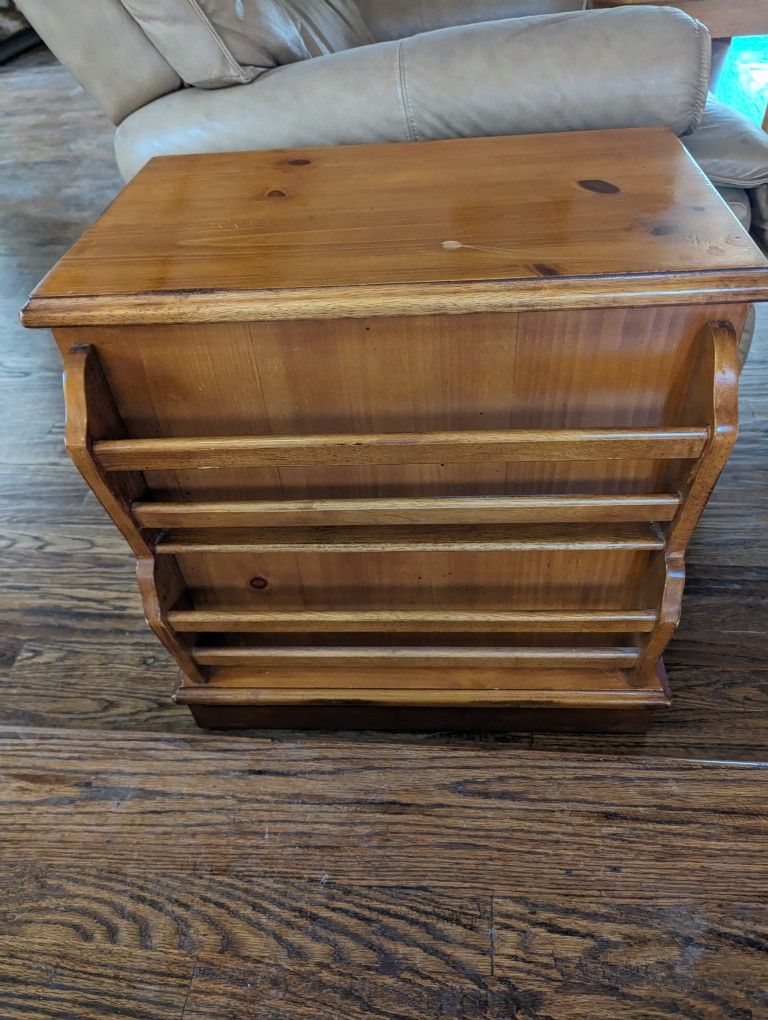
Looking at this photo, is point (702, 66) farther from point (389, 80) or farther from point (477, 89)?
point (389, 80)

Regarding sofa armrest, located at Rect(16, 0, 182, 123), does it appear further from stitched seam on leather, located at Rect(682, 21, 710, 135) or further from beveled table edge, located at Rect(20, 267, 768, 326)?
stitched seam on leather, located at Rect(682, 21, 710, 135)

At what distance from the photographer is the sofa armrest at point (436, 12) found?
1749 millimetres

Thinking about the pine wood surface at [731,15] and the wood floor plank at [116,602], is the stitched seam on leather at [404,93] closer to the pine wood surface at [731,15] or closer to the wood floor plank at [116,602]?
the wood floor plank at [116,602]

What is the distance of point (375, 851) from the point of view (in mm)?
1045

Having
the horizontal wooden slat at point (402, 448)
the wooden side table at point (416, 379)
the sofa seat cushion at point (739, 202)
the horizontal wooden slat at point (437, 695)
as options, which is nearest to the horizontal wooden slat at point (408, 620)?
the wooden side table at point (416, 379)

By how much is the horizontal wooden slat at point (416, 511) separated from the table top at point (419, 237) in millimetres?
227

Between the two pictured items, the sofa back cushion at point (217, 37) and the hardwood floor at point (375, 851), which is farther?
the sofa back cushion at point (217, 37)

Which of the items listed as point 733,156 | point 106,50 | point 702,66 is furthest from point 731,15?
point 106,50

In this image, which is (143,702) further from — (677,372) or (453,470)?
(677,372)

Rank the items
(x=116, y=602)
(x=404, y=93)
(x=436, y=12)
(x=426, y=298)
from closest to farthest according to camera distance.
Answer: (x=426, y=298), (x=404, y=93), (x=116, y=602), (x=436, y=12)

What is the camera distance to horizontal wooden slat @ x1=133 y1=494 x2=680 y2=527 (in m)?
0.82

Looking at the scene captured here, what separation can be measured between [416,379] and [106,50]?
741mm

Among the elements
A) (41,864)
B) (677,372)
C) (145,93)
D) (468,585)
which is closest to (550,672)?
(468,585)

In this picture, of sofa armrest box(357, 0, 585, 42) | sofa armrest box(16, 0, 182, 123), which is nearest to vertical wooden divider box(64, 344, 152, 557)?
sofa armrest box(16, 0, 182, 123)
